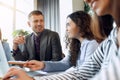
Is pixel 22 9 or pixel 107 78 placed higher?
pixel 22 9

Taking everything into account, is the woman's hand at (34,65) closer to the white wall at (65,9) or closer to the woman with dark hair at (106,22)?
the woman with dark hair at (106,22)

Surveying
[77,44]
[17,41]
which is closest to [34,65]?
[77,44]

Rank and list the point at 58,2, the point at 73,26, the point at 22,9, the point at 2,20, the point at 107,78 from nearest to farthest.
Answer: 1. the point at 107,78
2. the point at 73,26
3. the point at 2,20
4. the point at 58,2
5. the point at 22,9

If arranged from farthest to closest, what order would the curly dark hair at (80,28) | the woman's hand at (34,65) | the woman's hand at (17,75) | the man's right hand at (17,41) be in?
the man's right hand at (17,41), the curly dark hair at (80,28), the woman's hand at (34,65), the woman's hand at (17,75)

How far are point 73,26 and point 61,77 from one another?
0.96m

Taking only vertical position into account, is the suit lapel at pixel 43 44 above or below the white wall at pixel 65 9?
below

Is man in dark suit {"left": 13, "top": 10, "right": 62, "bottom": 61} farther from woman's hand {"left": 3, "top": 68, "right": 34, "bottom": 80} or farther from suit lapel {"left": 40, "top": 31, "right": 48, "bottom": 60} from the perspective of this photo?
woman's hand {"left": 3, "top": 68, "right": 34, "bottom": 80}

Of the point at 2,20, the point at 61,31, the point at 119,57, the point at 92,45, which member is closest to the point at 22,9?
the point at 2,20

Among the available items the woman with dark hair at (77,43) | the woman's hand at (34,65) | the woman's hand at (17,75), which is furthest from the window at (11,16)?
the woman's hand at (17,75)

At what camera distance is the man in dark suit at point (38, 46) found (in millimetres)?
2316

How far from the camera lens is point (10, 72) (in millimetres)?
894

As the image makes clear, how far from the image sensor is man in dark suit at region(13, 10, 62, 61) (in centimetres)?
232

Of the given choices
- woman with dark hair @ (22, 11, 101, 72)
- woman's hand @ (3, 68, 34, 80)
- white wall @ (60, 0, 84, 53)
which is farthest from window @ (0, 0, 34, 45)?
woman's hand @ (3, 68, 34, 80)

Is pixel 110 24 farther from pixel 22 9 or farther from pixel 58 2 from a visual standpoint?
pixel 22 9
